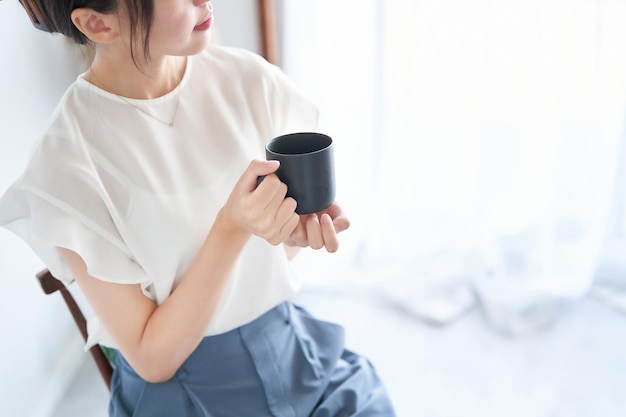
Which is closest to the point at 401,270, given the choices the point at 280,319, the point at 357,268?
the point at 357,268

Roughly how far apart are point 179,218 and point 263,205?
198 mm

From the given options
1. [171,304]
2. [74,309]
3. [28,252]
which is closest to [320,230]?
[171,304]

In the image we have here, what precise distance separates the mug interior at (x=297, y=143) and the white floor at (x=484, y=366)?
91cm

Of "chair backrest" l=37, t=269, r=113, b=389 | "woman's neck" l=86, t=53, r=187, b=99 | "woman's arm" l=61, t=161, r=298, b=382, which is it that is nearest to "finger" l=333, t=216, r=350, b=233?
"woman's arm" l=61, t=161, r=298, b=382

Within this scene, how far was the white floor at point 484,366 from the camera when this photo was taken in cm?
147

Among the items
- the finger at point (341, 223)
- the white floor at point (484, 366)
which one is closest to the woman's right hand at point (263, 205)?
the finger at point (341, 223)

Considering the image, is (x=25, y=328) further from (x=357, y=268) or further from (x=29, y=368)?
(x=357, y=268)

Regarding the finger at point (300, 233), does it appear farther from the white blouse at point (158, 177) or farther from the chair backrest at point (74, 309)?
the chair backrest at point (74, 309)

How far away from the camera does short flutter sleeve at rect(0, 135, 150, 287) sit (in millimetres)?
795

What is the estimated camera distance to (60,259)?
0.86 m

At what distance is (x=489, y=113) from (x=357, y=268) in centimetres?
66

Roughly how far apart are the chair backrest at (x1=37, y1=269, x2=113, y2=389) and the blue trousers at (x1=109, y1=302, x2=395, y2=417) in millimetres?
69

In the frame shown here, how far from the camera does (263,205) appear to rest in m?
0.75

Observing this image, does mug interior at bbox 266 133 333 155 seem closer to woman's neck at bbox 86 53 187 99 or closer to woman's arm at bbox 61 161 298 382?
woman's arm at bbox 61 161 298 382
